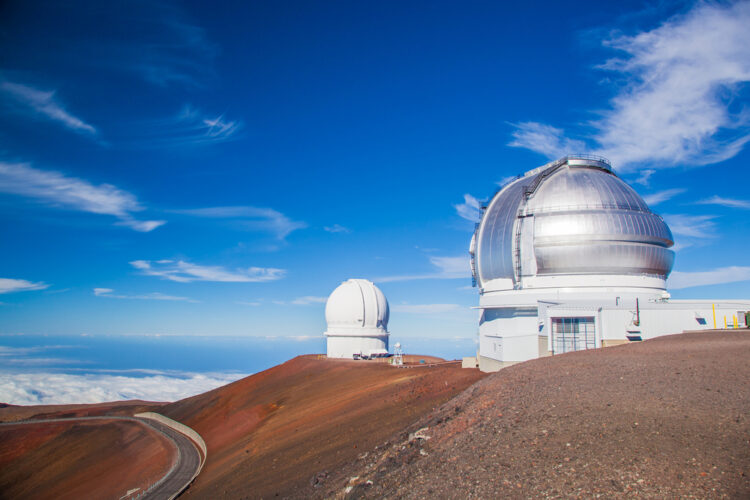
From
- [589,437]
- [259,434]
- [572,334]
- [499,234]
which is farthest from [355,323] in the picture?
[589,437]

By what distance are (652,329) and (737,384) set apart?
1119 cm

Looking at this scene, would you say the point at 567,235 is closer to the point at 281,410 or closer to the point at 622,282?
the point at 622,282

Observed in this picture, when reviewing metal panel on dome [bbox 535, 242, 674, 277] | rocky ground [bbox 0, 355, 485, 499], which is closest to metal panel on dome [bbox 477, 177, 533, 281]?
metal panel on dome [bbox 535, 242, 674, 277]

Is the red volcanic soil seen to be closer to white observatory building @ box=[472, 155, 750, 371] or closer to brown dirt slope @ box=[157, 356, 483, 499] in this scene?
brown dirt slope @ box=[157, 356, 483, 499]

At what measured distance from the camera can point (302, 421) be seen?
74.5ft

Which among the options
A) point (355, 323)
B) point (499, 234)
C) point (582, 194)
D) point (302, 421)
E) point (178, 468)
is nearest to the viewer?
point (302, 421)

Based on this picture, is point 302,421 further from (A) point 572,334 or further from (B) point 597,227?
(B) point 597,227

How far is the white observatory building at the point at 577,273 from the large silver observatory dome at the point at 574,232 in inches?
2.0

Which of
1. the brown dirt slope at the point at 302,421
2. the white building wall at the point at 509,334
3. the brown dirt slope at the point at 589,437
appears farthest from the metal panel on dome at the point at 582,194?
the brown dirt slope at the point at 589,437

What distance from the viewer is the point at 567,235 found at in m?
23.9

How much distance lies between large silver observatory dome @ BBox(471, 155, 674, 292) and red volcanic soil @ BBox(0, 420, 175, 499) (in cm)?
2121

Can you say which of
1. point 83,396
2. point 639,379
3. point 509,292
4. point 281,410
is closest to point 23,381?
point 83,396

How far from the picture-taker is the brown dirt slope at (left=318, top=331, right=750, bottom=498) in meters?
7.38

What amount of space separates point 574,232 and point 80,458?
33841 millimetres
